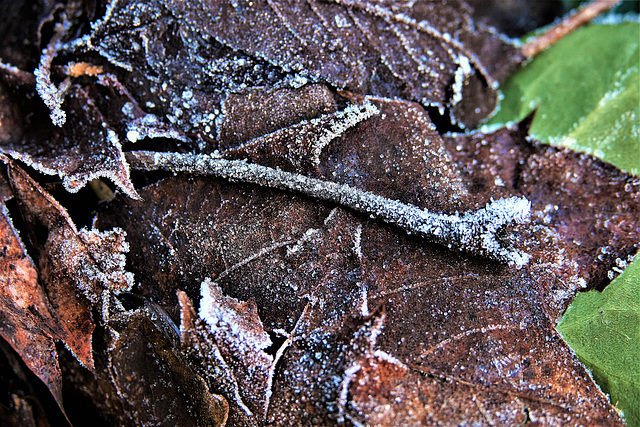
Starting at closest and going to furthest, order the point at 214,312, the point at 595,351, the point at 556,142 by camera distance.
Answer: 1. the point at 214,312
2. the point at 595,351
3. the point at 556,142

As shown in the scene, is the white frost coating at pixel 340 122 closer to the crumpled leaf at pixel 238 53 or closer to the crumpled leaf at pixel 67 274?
the crumpled leaf at pixel 238 53

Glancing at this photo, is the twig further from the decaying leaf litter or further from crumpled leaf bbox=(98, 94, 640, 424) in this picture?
crumpled leaf bbox=(98, 94, 640, 424)

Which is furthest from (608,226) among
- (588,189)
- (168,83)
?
(168,83)

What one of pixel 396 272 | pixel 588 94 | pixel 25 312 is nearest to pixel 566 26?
pixel 588 94

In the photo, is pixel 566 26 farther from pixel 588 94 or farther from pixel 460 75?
pixel 460 75

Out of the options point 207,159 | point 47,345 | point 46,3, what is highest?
point 46,3

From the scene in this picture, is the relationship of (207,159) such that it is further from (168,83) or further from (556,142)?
(556,142)
